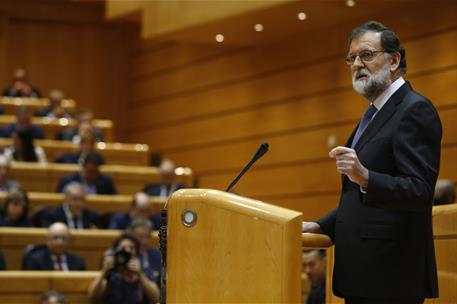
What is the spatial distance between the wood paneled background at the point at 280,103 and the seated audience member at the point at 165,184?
628mm

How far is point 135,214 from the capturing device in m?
5.80

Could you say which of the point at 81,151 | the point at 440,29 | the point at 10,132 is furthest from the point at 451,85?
the point at 10,132

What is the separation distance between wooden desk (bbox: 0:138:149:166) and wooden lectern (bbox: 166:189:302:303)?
5363 mm

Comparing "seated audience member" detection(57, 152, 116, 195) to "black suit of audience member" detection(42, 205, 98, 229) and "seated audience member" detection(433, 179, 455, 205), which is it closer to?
"black suit of audience member" detection(42, 205, 98, 229)

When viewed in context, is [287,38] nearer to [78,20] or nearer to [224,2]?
[224,2]

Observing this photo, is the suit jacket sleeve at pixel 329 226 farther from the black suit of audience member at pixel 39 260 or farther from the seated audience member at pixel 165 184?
the seated audience member at pixel 165 184

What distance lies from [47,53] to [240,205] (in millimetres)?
7436

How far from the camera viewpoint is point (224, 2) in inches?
247

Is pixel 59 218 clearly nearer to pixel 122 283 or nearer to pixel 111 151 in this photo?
pixel 122 283

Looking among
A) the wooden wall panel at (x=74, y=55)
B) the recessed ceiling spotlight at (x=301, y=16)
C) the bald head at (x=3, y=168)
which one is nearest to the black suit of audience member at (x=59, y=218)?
the bald head at (x=3, y=168)

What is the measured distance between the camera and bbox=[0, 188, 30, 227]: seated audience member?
5527 mm

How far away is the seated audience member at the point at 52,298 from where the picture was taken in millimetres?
4434

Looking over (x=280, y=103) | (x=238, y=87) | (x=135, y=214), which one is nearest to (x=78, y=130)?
(x=238, y=87)

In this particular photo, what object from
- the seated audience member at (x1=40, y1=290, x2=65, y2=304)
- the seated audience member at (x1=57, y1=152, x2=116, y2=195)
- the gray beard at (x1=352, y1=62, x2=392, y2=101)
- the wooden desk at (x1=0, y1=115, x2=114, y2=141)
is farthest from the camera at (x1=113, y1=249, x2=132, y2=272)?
the wooden desk at (x1=0, y1=115, x2=114, y2=141)
